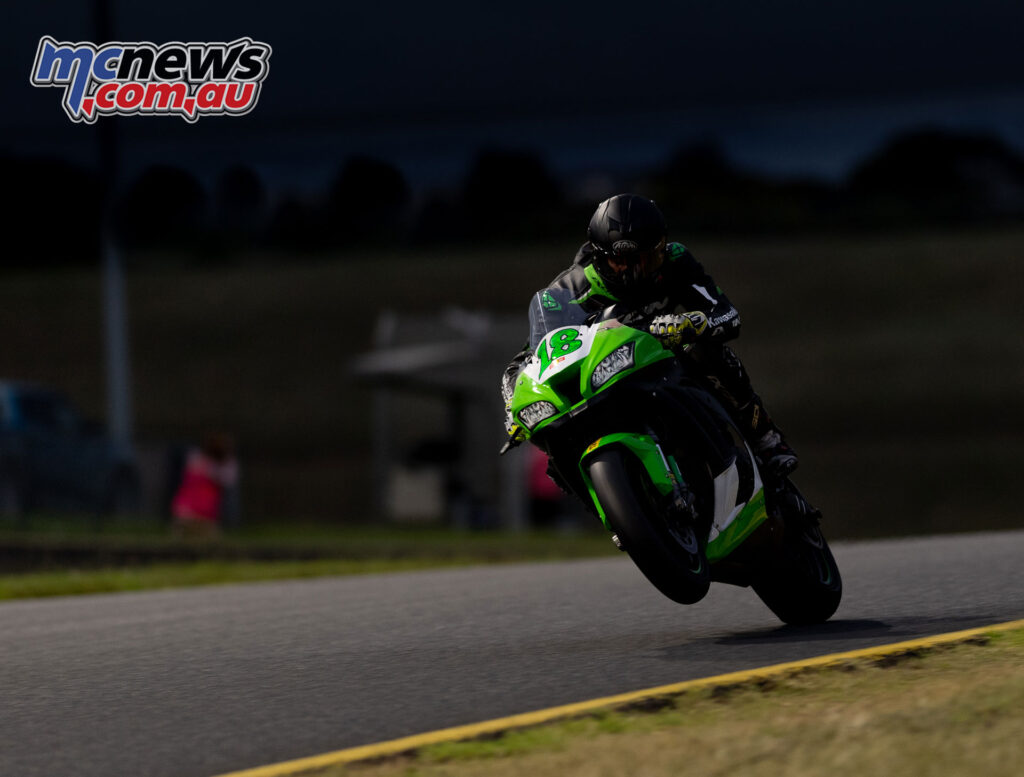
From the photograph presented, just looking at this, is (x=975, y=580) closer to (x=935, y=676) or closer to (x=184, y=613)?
(x=935, y=676)

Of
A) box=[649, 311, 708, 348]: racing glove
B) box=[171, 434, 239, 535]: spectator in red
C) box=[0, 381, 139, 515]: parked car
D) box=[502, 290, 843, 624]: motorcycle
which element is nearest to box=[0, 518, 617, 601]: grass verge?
box=[171, 434, 239, 535]: spectator in red

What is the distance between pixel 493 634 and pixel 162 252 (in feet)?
173

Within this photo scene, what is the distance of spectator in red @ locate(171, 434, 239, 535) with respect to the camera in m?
21.3

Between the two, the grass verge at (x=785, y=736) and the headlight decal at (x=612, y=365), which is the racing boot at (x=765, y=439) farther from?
the grass verge at (x=785, y=736)

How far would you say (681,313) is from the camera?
Answer: 6965mm

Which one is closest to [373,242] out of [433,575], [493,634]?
[433,575]

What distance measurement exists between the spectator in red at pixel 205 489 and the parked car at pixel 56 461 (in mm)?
1773

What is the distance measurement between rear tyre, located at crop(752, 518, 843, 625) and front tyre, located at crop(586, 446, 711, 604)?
2.97ft

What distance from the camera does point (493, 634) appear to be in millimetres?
7621

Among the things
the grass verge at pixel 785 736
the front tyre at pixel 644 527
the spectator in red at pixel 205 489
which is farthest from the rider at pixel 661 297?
the spectator in red at pixel 205 489

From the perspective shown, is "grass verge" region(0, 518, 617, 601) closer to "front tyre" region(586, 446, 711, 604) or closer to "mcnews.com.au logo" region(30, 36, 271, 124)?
"mcnews.com.au logo" region(30, 36, 271, 124)

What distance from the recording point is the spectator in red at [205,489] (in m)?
21.3

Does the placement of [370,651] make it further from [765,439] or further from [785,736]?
[785,736]

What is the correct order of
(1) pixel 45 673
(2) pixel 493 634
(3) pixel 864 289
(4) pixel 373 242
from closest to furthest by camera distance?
1. (1) pixel 45 673
2. (2) pixel 493 634
3. (3) pixel 864 289
4. (4) pixel 373 242
